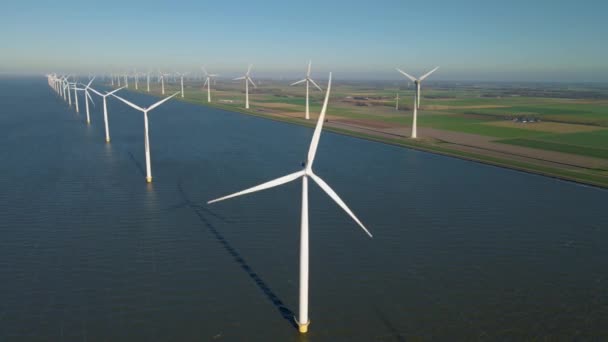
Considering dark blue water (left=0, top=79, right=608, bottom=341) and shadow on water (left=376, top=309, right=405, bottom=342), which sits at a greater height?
dark blue water (left=0, top=79, right=608, bottom=341)

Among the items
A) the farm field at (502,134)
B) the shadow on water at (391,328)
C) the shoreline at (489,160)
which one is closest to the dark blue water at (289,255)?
the shadow on water at (391,328)

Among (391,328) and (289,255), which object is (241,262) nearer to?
(289,255)

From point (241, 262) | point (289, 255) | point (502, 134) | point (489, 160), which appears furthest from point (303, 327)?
point (502, 134)

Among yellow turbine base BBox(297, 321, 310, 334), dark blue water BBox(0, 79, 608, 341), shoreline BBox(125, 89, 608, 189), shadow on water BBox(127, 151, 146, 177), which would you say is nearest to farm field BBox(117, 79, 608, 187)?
shoreline BBox(125, 89, 608, 189)

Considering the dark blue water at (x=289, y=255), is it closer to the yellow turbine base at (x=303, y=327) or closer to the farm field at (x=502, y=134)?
the yellow turbine base at (x=303, y=327)

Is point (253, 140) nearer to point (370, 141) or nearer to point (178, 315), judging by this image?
point (370, 141)

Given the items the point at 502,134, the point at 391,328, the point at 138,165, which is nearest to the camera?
the point at 391,328

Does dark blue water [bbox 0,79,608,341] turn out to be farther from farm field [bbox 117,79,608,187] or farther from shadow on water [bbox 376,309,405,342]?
farm field [bbox 117,79,608,187]
